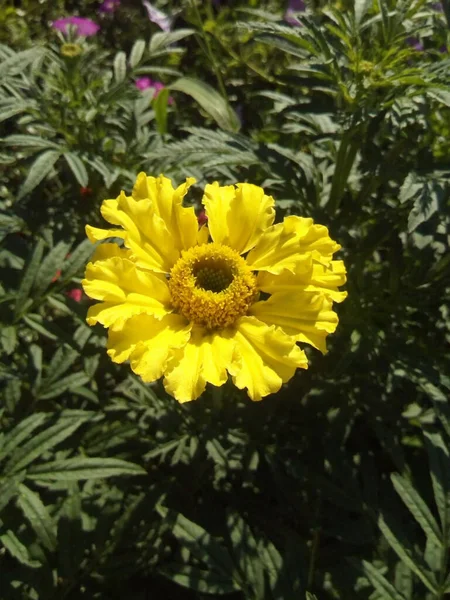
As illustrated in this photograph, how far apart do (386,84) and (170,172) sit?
64cm

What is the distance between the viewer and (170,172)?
1.70 meters

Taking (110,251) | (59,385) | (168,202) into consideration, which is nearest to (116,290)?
(110,251)

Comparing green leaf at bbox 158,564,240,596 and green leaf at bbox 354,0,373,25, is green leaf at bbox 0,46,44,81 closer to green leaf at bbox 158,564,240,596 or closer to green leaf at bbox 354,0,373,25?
green leaf at bbox 354,0,373,25

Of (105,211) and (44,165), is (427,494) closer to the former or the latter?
(105,211)

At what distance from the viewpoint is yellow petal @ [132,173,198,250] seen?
4.03 ft

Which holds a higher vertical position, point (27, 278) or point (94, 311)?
point (94, 311)

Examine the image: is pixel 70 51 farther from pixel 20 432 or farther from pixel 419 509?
pixel 419 509

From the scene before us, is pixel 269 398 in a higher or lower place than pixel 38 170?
lower

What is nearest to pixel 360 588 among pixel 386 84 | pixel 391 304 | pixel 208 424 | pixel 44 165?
pixel 208 424

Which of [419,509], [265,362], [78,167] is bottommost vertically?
[419,509]

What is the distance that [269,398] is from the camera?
1602mm

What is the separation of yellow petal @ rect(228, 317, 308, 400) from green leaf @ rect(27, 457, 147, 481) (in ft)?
1.31

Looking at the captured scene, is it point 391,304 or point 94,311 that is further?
point 391,304

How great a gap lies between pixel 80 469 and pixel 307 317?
615 mm
